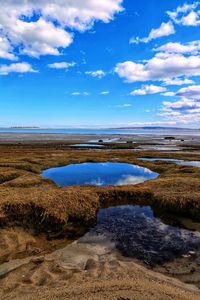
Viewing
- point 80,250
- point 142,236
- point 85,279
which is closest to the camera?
point 85,279

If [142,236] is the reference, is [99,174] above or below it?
above

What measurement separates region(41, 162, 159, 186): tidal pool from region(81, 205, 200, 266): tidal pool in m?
10.9

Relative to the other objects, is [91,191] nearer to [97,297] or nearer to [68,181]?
[68,181]

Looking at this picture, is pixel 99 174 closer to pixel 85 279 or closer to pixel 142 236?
pixel 142 236

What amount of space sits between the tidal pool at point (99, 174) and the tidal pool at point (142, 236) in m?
10.9

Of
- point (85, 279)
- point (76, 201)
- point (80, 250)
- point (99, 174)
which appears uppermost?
point (76, 201)

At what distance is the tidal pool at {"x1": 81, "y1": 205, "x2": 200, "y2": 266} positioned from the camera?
14.8 m

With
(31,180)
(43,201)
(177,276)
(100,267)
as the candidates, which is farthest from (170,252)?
(31,180)

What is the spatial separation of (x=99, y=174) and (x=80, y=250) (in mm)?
22446

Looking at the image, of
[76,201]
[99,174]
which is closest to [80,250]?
[76,201]

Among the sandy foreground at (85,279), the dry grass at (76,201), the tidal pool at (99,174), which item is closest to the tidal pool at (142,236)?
the sandy foreground at (85,279)

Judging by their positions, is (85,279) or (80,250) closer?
(85,279)

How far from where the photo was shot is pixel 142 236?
55.9ft

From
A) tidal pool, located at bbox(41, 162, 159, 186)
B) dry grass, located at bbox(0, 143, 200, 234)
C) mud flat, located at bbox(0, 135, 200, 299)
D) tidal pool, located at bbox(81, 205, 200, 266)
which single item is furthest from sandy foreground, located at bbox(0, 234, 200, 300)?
tidal pool, located at bbox(41, 162, 159, 186)
